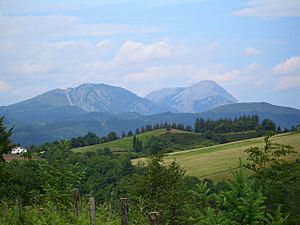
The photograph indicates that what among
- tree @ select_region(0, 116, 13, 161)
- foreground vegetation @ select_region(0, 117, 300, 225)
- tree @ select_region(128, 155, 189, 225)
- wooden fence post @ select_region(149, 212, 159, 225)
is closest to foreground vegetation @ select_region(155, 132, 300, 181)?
foreground vegetation @ select_region(0, 117, 300, 225)

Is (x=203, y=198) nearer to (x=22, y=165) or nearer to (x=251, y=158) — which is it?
→ (x=22, y=165)

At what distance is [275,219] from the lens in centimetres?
885

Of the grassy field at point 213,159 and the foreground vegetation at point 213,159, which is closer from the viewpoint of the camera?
the foreground vegetation at point 213,159

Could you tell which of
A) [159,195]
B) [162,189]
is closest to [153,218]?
[159,195]

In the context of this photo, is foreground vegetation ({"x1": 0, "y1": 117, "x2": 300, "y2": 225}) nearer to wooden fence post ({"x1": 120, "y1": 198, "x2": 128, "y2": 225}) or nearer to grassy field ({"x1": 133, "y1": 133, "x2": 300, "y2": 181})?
wooden fence post ({"x1": 120, "y1": 198, "x2": 128, "y2": 225})

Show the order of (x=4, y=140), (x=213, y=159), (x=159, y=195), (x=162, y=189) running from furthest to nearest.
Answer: (x=213, y=159)
(x=162, y=189)
(x=159, y=195)
(x=4, y=140)

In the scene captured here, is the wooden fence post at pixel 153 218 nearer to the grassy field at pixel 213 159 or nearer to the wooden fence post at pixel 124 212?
the wooden fence post at pixel 124 212

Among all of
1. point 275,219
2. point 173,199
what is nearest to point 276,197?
point 173,199

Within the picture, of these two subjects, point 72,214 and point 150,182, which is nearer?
point 72,214

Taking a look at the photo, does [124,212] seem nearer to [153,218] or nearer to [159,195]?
[153,218]

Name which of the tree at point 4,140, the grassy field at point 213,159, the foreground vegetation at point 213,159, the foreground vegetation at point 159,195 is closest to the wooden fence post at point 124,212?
the foreground vegetation at point 159,195

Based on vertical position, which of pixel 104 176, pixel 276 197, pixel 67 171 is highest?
pixel 67 171

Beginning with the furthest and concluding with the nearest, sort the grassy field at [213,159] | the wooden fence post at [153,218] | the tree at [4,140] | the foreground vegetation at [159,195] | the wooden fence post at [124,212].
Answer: the grassy field at [213,159] → the tree at [4,140] → the wooden fence post at [124,212] → the wooden fence post at [153,218] → the foreground vegetation at [159,195]

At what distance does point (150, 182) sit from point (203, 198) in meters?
26.1
